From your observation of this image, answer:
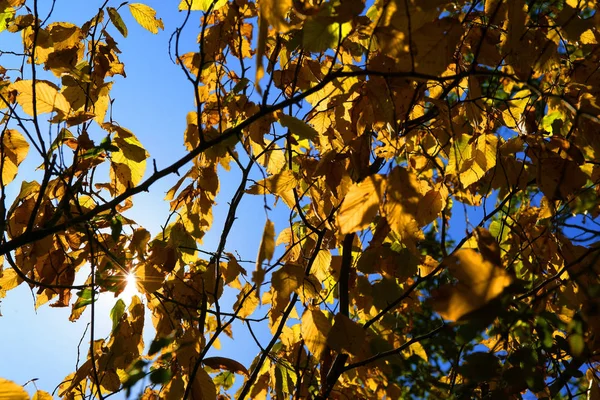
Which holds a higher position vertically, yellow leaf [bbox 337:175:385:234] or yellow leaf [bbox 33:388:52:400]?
yellow leaf [bbox 337:175:385:234]

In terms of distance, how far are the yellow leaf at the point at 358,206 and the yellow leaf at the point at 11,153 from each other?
986mm

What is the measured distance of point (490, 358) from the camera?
2.68 ft

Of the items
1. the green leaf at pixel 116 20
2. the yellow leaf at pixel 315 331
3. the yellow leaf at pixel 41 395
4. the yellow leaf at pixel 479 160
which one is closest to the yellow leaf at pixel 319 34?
the yellow leaf at pixel 479 160

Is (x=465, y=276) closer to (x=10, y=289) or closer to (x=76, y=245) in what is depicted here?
(x=76, y=245)

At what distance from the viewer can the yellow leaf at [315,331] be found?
144 centimetres

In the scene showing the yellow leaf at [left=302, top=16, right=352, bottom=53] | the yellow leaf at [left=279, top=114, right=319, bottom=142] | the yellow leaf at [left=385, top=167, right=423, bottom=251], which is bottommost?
the yellow leaf at [left=385, top=167, right=423, bottom=251]

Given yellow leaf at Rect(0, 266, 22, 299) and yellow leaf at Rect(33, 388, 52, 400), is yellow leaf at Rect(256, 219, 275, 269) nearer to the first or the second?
yellow leaf at Rect(33, 388, 52, 400)

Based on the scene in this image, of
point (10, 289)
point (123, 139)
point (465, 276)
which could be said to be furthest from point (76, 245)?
point (465, 276)

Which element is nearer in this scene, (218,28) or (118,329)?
(118,329)

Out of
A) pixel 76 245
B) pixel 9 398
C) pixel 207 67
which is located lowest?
pixel 9 398

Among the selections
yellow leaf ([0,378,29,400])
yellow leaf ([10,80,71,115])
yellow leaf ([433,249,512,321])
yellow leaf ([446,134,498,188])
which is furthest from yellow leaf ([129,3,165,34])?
yellow leaf ([433,249,512,321])

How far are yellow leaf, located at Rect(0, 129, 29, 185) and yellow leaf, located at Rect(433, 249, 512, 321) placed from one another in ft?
4.10

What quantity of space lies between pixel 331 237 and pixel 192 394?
721 mm

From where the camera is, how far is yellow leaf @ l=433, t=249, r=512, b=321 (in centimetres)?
71
